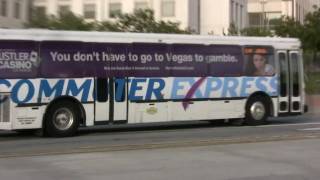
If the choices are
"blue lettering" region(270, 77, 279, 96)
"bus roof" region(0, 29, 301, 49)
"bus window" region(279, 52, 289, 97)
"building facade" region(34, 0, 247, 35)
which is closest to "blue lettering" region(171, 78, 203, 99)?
"bus roof" region(0, 29, 301, 49)

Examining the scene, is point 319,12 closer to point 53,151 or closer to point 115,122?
point 115,122

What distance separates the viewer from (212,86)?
20.2m

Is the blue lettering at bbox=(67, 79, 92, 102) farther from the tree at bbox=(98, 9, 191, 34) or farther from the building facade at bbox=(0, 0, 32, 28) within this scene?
the building facade at bbox=(0, 0, 32, 28)

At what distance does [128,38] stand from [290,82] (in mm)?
6118

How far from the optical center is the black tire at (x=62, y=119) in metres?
17.5

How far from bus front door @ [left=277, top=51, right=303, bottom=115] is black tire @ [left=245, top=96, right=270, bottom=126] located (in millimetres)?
556

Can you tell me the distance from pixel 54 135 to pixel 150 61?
11.6 feet

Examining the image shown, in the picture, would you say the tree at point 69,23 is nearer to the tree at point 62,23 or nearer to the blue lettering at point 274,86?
the tree at point 62,23

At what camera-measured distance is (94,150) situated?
44.8 ft

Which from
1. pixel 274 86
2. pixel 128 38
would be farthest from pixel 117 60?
pixel 274 86

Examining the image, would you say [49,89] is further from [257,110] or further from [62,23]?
[62,23]

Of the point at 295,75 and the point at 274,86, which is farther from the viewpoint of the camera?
the point at 295,75

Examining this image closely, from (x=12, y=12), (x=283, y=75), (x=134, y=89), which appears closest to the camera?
(x=134, y=89)

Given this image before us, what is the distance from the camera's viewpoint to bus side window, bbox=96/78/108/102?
1806 cm
